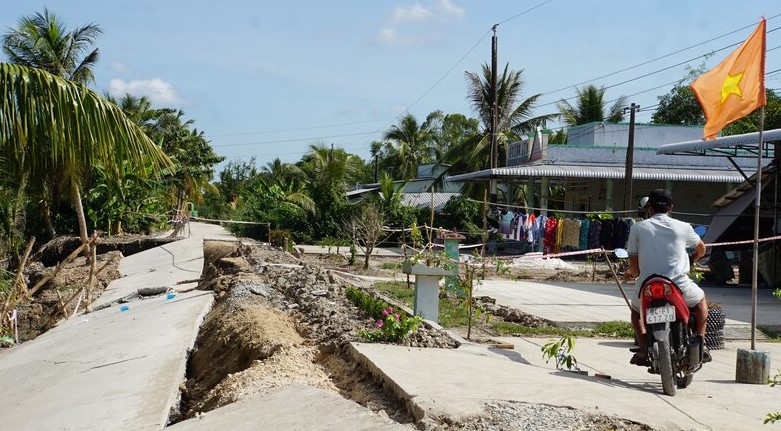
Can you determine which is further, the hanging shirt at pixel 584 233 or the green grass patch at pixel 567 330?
the hanging shirt at pixel 584 233

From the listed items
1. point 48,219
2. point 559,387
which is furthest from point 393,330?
point 48,219

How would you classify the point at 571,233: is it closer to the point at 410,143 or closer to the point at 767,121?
the point at 767,121

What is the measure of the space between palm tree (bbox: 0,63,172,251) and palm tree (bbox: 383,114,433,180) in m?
53.4

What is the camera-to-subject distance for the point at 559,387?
21.3 ft

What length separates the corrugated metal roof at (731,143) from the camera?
1733 centimetres

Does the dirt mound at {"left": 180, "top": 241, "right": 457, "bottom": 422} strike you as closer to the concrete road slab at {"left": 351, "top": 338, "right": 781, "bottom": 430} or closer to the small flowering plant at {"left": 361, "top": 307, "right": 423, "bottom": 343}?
the small flowering plant at {"left": 361, "top": 307, "right": 423, "bottom": 343}

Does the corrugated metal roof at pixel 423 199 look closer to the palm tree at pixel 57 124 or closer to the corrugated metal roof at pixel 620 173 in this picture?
the corrugated metal roof at pixel 620 173

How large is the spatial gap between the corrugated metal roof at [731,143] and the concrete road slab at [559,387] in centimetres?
938

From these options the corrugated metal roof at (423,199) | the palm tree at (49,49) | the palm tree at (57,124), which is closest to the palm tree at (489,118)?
the corrugated metal roof at (423,199)

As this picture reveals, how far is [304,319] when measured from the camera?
36.2 feet

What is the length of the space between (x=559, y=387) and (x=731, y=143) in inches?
542

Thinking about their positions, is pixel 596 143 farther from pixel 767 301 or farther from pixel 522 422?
pixel 522 422

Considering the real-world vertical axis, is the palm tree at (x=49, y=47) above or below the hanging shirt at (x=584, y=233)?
above

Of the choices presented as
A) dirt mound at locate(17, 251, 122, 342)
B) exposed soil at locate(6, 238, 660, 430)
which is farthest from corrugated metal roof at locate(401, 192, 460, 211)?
exposed soil at locate(6, 238, 660, 430)
